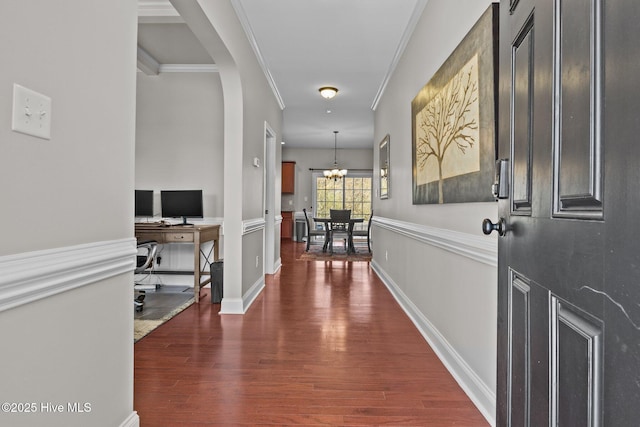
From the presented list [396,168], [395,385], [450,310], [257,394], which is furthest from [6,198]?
[396,168]

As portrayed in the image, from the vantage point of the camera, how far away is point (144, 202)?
4.24 metres

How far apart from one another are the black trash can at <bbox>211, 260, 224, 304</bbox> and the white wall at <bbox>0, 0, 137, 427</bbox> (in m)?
2.27

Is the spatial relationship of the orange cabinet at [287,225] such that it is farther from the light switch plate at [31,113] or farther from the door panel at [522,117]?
the door panel at [522,117]

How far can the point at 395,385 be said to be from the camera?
2.03 meters

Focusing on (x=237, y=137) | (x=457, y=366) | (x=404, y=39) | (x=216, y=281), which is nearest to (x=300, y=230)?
(x=216, y=281)

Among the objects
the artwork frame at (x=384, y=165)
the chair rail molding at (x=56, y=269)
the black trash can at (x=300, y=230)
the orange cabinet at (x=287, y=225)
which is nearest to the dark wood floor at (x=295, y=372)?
the chair rail molding at (x=56, y=269)

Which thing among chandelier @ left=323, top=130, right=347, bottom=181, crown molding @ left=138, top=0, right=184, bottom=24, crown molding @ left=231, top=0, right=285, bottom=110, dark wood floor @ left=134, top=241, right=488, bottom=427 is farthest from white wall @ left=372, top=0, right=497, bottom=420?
chandelier @ left=323, top=130, right=347, bottom=181

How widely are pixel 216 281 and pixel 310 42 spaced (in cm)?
263

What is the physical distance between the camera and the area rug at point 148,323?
9.16ft

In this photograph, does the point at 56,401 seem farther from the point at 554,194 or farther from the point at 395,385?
the point at 395,385

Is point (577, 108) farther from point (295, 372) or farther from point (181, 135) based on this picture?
point (181, 135)

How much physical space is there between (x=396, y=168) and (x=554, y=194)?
138 inches

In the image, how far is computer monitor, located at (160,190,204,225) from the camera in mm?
4125

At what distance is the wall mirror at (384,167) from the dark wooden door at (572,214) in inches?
147
